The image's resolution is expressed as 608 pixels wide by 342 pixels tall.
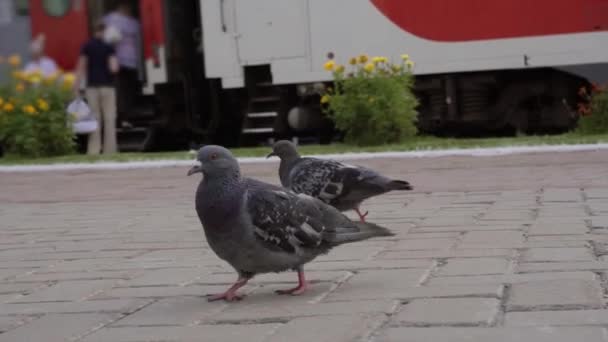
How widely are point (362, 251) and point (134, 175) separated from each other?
5496 mm

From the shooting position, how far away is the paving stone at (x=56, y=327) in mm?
3203

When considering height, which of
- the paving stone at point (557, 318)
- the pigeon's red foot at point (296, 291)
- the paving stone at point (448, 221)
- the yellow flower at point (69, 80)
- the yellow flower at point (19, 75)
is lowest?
the paving stone at point (448, 221)

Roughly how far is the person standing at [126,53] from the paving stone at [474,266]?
10513 mm

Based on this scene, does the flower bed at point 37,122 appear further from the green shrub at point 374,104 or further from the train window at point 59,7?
the green shrub at point 374,104

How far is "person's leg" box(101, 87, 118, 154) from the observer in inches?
523

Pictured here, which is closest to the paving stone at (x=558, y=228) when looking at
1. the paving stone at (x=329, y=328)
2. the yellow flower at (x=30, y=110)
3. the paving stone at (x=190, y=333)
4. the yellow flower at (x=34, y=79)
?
the paving stone at (x=329, y=328)

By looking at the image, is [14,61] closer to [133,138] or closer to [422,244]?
[133,138]

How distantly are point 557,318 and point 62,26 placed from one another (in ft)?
42.3

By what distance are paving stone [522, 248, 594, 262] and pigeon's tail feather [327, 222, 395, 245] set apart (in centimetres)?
72

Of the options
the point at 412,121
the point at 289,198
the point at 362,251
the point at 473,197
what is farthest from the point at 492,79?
the point at 289,198

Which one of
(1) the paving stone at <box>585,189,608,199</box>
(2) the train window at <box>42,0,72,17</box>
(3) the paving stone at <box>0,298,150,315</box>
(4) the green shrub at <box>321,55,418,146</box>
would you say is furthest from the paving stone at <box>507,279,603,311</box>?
(2) the train window at <box>42,0,72,17</box>

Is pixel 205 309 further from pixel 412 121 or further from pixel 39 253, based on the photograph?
pixel 412 121

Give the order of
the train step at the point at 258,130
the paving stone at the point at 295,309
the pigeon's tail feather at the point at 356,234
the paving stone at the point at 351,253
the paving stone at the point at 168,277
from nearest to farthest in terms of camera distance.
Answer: the paving stone at the point at 295,309 < the pigeon's tail feather at the point at 356,234 < the paving stone at the point at 168,277 < the paving stone at the point at 351,253 < the train step at the point at 258,130

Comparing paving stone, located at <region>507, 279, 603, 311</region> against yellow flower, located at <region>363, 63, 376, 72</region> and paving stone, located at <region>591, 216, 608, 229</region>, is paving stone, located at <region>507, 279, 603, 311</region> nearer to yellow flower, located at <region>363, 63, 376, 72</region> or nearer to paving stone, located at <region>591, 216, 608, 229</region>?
paving stone, located at <region>591, 216, 608, 229</region>
